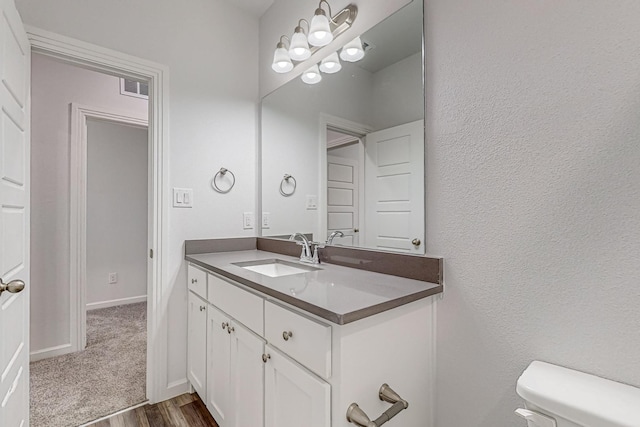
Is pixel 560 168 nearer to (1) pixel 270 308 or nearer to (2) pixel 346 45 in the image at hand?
(1) pixel 270 308

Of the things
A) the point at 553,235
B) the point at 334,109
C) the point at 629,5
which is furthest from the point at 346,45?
the point at 553,235

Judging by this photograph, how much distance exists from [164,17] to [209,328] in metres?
1.86

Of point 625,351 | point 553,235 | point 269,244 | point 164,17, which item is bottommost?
point 625,351

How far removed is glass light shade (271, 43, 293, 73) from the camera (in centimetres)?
187

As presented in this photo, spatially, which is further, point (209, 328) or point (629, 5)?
point (209, 328)

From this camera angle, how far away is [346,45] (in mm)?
1574

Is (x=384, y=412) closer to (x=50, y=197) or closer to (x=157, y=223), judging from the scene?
(x=157, y=223)

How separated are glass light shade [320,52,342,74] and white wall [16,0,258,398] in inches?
29.3

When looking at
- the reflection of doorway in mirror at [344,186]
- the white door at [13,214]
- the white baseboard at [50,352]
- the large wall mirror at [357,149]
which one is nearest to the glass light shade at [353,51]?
the large wall mirror at [357,149]

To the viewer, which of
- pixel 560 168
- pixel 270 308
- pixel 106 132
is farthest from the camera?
pixel 106 132

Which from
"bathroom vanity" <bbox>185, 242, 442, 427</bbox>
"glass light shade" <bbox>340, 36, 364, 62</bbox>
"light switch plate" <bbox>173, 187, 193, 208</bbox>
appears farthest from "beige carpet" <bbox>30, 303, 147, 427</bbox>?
"glass light shade" <bbox>340, 36, 364, 62</bbox>

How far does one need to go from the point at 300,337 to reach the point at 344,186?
2.96ft

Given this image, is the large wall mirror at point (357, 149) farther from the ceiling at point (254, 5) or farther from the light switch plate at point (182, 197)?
the ceiling at point (254, 5)

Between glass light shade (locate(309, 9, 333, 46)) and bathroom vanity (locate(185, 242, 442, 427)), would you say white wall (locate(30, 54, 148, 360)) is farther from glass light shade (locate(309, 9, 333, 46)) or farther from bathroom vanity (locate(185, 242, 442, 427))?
glass light shade (locate(309, 9, 333, 46))
